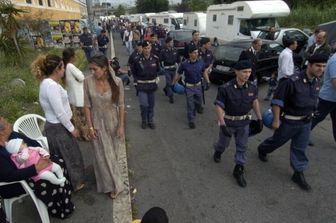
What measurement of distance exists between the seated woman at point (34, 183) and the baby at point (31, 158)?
43 millimetres

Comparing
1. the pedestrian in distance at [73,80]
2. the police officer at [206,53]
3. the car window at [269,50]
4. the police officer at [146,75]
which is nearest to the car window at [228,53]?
the car window at [269,50]

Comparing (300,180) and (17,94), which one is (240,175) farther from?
(17,94)

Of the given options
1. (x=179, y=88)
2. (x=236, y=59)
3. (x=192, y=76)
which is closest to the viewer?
(x=192, y=76)

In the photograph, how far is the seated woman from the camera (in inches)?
106

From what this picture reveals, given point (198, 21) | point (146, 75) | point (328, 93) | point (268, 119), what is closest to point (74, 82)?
point (146, 75)

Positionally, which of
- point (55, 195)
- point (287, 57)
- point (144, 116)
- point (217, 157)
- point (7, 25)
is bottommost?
point (217, 157)

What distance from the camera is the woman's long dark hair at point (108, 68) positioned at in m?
3.26

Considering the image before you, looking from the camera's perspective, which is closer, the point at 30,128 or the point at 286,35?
the point at 30,128

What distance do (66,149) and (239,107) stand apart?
2425 millimetres

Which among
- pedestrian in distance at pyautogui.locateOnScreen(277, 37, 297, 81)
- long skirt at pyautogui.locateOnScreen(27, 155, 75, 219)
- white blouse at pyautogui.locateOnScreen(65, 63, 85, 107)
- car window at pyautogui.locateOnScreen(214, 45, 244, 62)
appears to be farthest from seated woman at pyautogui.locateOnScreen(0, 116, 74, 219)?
car window at pyautogui.locateOnScreen(214, 45, 244, 62)

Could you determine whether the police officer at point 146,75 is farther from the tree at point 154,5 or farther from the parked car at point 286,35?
the tree at point 154,5

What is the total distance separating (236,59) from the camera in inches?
342

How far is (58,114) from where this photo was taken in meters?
3.26

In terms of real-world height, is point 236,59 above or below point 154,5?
below
